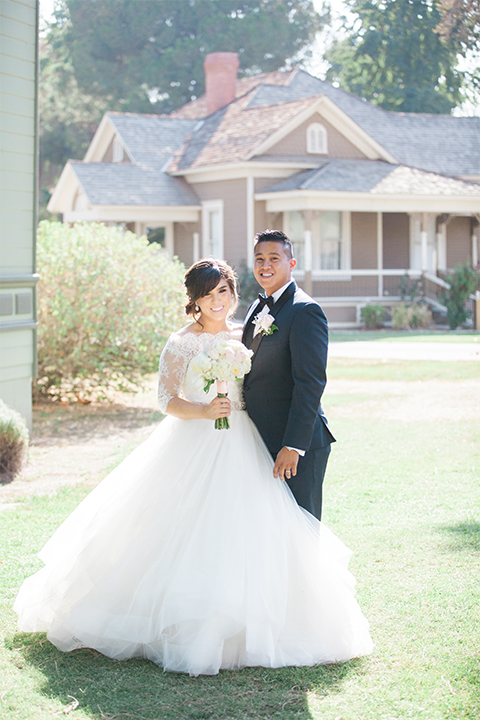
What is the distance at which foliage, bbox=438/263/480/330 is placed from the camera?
22.2 metres

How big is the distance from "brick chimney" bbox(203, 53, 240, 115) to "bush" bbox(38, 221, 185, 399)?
19.5 meters

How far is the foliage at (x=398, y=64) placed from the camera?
38.4m

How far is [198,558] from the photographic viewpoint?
12.1 ft

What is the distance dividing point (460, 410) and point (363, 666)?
23.5ft

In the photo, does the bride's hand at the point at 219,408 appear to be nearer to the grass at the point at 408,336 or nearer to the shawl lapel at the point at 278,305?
the shawl lapel at the point at 278,305

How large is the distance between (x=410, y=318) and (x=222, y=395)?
62.0 feet

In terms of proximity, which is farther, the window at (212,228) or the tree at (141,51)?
the tree at (141,51)

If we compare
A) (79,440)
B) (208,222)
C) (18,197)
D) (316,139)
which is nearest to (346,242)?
(316,139)

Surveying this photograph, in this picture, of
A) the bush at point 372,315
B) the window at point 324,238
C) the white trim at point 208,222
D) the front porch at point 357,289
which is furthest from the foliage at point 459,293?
the white trim at point 208,222

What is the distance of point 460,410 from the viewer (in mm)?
10492

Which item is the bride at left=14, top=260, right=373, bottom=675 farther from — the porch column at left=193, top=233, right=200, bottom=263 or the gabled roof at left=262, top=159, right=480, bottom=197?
the porch column at left=193, top=233, right=200, bottom=263

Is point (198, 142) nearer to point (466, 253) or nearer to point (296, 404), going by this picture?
point (466, 253)

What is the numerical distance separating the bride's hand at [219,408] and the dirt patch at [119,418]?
3.30 meters

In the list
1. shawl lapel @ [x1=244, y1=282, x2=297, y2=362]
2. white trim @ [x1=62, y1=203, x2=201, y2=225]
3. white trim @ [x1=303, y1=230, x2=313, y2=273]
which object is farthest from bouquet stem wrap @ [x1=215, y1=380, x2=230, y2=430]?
white trim @ [x1=62, y1=203, x2=201, y2=225]
